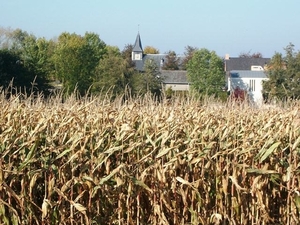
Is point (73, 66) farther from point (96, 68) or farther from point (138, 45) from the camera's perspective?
point (138, 45)

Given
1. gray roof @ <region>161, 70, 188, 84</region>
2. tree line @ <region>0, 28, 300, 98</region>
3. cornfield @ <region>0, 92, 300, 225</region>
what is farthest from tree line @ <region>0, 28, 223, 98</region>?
cornfield @ <region>0, 92, 300, 225</region>

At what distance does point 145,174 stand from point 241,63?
81791 mm

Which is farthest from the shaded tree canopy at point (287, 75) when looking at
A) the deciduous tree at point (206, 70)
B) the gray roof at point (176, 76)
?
the gray roof at point (176, 76)

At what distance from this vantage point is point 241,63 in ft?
276

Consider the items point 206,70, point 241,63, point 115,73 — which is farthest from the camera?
point 241,63

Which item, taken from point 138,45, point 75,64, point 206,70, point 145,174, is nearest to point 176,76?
point 206,70

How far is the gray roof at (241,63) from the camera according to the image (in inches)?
3282

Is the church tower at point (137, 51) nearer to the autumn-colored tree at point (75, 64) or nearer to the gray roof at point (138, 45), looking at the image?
the gray roof at point (138, 45)

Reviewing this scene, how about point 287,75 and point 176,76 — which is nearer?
point 287,75

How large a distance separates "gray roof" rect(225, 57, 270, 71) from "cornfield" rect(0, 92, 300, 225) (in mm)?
79285

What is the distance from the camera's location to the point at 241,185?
4.35 metres

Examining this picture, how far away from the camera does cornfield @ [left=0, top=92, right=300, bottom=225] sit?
13.2 feet

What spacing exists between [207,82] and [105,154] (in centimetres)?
5430

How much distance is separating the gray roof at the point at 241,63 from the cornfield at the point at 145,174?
260ft
